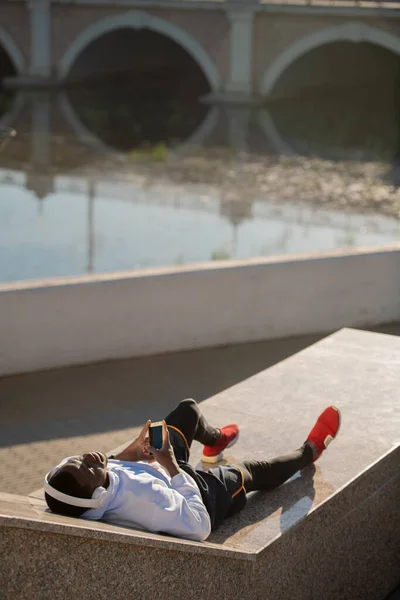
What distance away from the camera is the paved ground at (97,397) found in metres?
5.38

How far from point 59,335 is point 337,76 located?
29579mm

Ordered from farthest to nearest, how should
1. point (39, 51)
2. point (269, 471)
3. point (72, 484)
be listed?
1. point (39, 51)
2. point (269, 471)
3. point (72, 484)

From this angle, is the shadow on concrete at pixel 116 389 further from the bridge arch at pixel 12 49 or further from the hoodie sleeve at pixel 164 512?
the bridge arch at pixel 12 49

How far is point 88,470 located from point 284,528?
2.48 feet

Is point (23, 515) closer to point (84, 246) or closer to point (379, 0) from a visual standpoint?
point (84, 246)

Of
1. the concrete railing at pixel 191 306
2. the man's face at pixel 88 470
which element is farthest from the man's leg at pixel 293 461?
the concrete railing at pixel 191 306

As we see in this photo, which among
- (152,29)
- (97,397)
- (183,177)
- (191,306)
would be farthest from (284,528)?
(152,29)

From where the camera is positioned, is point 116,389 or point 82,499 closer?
point 82,499

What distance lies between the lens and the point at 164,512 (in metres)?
3.37

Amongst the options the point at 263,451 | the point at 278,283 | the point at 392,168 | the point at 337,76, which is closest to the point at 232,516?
the point at 263,451

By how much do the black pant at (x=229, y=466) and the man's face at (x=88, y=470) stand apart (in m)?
0.48

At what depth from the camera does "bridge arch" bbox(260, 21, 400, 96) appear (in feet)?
92.1

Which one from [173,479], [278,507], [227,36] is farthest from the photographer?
[227,36]

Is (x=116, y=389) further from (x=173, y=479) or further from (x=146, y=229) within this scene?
(x=146, y=229)
